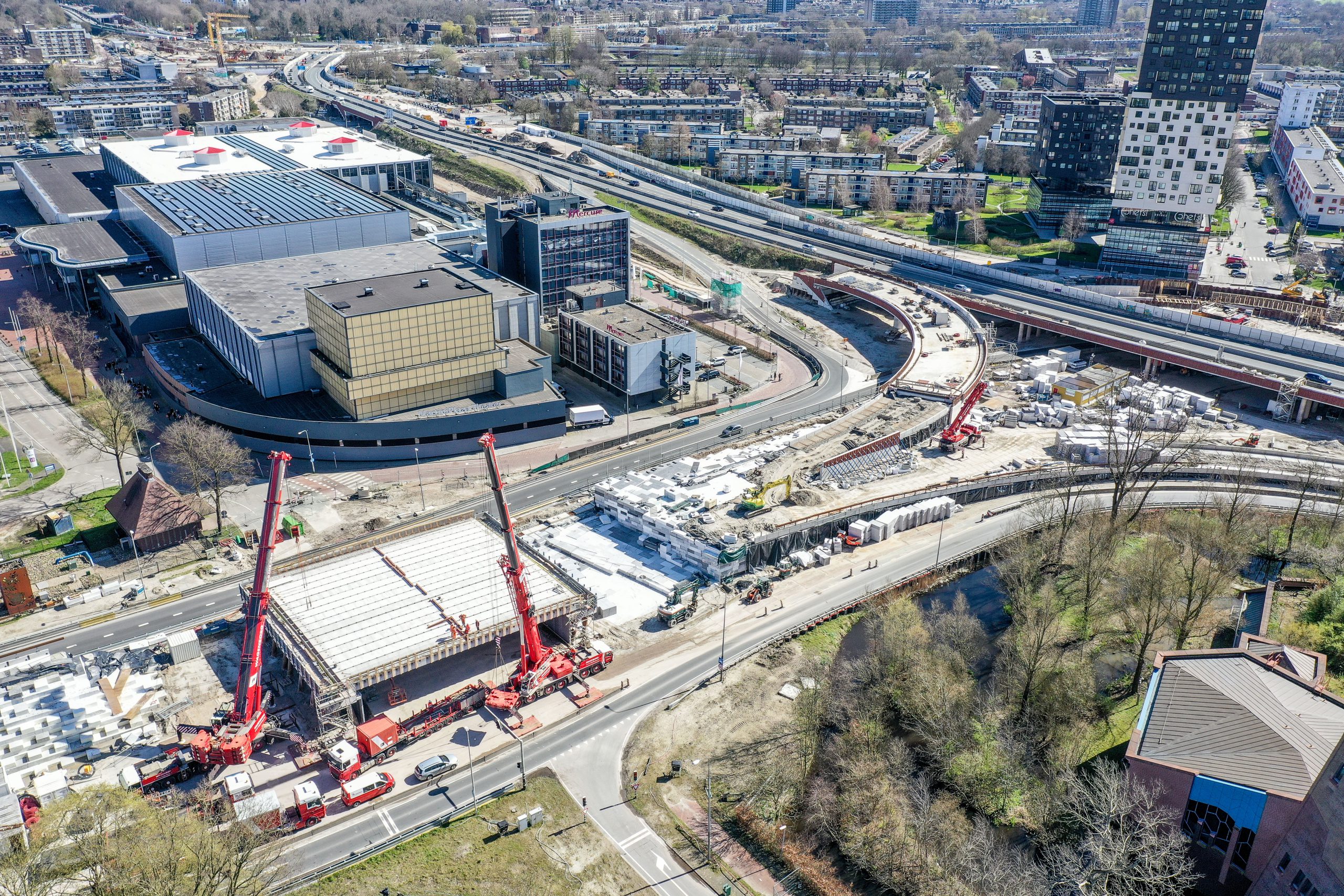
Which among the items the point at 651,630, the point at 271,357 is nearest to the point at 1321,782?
the point at 651,630

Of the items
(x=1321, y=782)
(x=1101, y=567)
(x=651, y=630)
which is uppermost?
(x=1321, y=782)

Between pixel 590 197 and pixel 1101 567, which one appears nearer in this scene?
pixel 1101 567

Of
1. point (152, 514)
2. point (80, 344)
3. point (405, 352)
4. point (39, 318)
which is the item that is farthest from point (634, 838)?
point (39, 318)

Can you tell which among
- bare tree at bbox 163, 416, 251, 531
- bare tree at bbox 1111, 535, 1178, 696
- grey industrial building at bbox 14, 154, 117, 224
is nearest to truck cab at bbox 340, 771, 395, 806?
bare tree at bbox 163, 416, 251, 531

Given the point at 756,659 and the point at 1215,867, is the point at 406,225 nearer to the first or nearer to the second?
the point at 756,659

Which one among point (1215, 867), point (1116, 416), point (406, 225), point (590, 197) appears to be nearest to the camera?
point (1215, 867)

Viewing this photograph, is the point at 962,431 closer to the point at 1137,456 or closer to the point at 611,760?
the point at 1137,456
